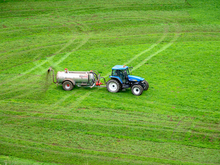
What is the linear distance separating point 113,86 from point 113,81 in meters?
0.55

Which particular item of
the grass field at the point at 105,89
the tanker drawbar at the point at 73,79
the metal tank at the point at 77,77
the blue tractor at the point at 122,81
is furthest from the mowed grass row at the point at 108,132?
the metal tank at the point at 77,77

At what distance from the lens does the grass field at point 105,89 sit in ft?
56.1

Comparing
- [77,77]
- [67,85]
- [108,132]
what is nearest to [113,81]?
[77,77]

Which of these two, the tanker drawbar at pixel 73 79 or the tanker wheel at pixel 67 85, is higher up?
the tanker drawbar at pixel 73 79

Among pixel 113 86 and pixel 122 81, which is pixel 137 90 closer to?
pixel 122 81

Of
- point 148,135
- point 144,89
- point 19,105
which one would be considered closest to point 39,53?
point 19,105

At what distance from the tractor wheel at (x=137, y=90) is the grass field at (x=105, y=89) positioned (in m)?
0.50

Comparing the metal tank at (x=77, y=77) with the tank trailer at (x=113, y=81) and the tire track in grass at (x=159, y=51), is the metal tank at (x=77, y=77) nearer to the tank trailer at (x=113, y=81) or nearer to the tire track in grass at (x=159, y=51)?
the tank trailer at (x=113, y=81)

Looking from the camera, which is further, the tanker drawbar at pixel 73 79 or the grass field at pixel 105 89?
the tanker drawbar at pixel 73 79

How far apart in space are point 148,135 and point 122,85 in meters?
6.75

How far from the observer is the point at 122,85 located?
24125 millimetres

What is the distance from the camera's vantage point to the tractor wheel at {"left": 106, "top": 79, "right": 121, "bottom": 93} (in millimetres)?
24000

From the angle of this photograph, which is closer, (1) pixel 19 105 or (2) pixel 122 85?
(1) pixel 19 105

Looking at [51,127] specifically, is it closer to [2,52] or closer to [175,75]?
[175,75]
